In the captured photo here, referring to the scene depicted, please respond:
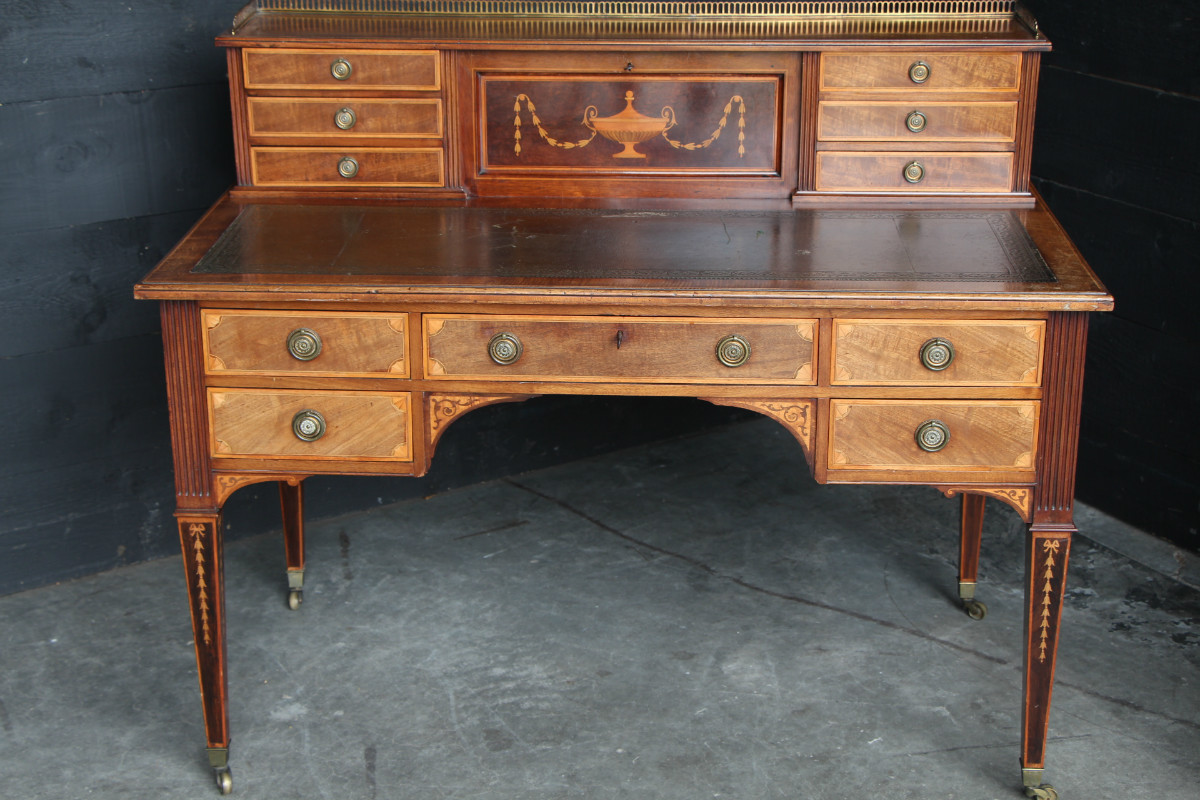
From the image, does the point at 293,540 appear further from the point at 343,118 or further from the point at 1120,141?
the point at 1120,141

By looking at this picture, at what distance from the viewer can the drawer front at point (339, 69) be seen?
322cm

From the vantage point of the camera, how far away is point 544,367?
283cm

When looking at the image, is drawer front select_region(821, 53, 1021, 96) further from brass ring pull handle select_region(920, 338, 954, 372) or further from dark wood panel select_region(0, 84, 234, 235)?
dark wood panel select_region(0, 84, 234, 235)

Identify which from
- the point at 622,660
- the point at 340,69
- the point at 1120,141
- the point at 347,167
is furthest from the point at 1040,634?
the point at 340,69

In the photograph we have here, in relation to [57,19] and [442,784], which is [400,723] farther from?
[57,19]

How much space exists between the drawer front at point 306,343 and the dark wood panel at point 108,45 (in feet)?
3.93

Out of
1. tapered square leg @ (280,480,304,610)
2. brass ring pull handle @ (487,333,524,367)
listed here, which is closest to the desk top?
brass ring pull handle @ (487,333,524,367)

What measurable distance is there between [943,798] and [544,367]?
4.12 ft

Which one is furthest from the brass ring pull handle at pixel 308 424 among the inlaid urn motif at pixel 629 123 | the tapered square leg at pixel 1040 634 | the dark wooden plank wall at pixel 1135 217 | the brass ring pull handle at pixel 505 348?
the dark wooden plank wall at pixel 1135 217

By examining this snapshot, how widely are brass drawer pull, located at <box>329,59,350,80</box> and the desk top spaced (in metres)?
0.30

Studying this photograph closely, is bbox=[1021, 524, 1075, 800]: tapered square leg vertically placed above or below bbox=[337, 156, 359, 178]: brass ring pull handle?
below

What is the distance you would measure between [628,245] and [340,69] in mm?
808

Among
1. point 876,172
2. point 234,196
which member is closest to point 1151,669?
point 876,172

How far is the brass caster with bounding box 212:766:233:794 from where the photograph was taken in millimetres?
3082
